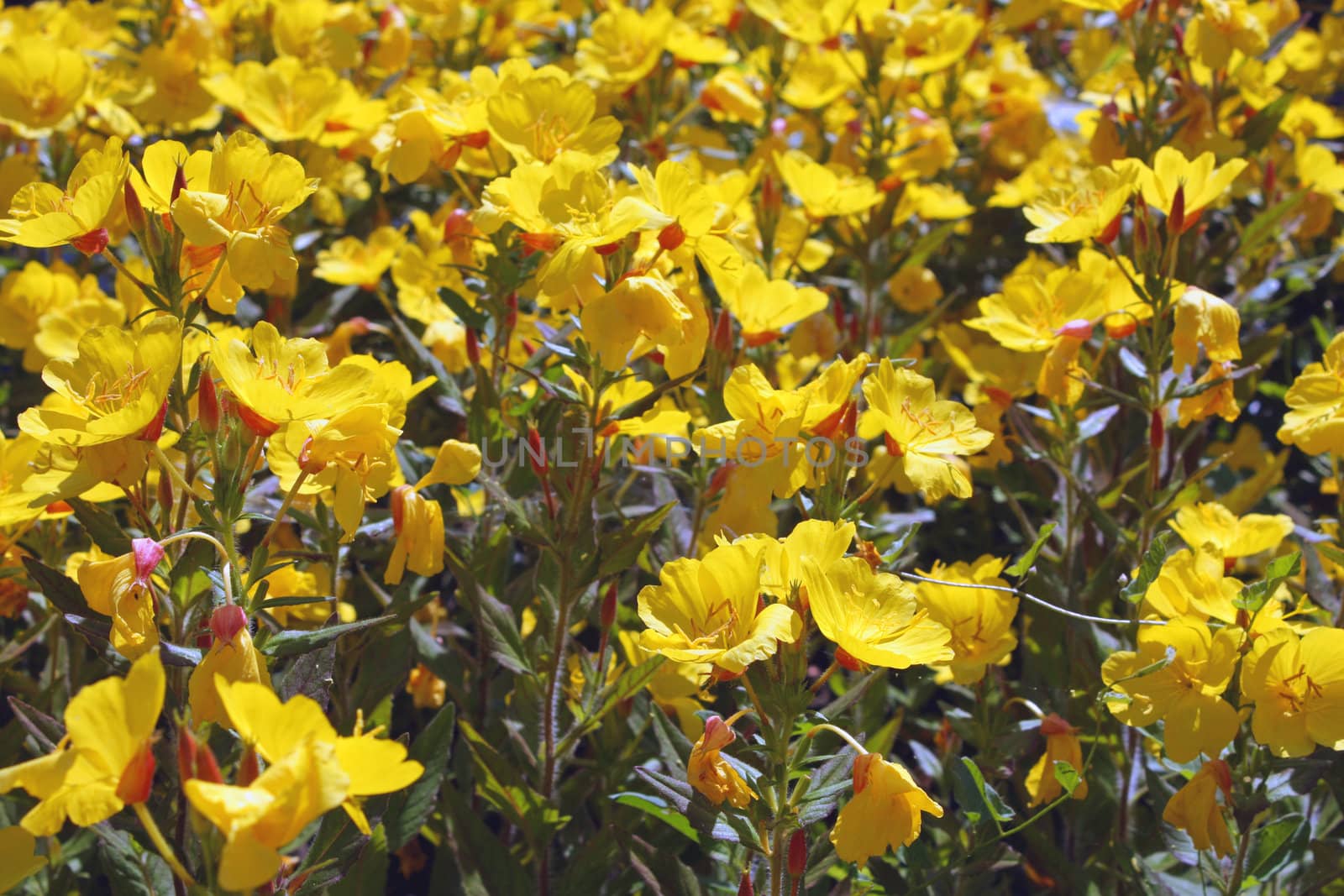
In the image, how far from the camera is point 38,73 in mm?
2713

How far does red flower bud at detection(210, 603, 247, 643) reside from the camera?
1.20m

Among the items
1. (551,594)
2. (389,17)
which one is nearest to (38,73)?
(389,17)

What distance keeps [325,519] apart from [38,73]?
5.07ft

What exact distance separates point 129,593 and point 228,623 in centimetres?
14

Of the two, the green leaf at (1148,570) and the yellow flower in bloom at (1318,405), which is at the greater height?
the yellow flower in bloom at (1318,405)

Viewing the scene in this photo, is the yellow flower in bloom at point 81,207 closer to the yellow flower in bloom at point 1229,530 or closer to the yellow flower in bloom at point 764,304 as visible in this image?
the yellow flower in bloom at point 764,304

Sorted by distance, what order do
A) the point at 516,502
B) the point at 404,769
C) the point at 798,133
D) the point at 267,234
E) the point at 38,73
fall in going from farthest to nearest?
the point at 798,133, the point at 38,73, the point at 516,502, the point at 267,234, the point at 404,769

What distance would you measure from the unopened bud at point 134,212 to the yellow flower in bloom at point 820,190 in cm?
139

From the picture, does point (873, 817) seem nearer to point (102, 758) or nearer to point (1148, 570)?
point (1148, 570)

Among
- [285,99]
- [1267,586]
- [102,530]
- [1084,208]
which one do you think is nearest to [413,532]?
[102,530]

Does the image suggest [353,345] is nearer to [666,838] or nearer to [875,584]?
[666,838]

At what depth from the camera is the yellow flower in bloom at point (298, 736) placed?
40.4 inches

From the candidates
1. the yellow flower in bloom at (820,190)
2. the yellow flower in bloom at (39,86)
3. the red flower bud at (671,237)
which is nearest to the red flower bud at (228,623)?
the red flower bud at (671,237)

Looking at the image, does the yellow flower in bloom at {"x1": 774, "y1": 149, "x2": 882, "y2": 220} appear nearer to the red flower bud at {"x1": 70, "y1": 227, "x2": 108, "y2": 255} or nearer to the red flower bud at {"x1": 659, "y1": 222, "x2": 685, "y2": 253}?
the red flower bud at {"x1": 659, "y1": 222, "x2": 685, "y2": 253}
